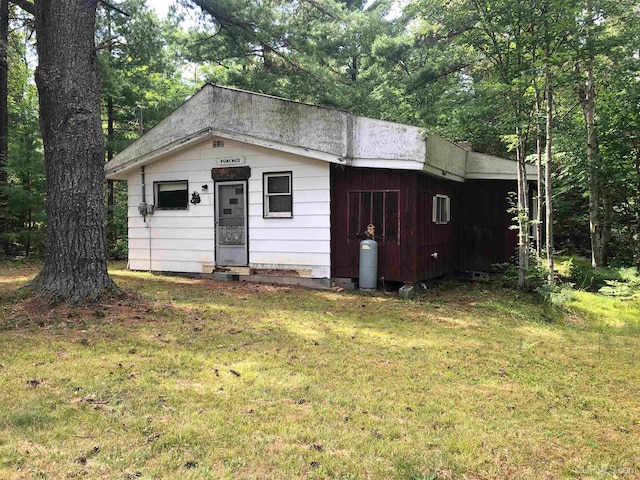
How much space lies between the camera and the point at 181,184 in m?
10.6

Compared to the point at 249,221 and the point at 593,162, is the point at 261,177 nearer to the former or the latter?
the point at 249,221

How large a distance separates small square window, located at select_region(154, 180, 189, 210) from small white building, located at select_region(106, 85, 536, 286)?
2 centimetres

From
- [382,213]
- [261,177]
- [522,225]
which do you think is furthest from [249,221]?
[522,225]

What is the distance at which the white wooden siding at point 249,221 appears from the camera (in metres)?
9.22

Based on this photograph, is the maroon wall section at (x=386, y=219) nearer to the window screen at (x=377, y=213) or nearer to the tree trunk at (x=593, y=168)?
the window screen at (x=377, y=213)

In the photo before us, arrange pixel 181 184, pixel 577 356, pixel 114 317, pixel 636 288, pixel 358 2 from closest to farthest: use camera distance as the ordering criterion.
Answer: pixel 577 356 < pixel 114 317 < pixel 636 288 < pixel 181 184 < pixel 358 2

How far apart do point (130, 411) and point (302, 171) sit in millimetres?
6622

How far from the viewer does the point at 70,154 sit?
6387 millimetres

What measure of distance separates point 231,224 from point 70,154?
13.4 ft

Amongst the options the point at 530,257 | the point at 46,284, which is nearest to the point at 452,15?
the point at 530,257

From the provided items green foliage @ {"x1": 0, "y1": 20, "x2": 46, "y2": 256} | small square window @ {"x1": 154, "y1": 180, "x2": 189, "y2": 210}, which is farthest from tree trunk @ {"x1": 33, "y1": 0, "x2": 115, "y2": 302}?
green foliage @ {"x1": 0, "y1": 20, "x2": 46, "y2": 256}

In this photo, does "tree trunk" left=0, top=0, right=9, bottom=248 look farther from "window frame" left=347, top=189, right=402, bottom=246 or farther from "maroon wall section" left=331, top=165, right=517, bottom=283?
"window frame" left=347, top=189, right=402, bottom=246

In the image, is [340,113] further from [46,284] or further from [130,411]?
[130,411]

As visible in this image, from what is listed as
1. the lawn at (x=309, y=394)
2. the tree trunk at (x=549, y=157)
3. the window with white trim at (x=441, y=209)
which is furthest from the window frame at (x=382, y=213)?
the tree trunk at (x=549, y=157)
